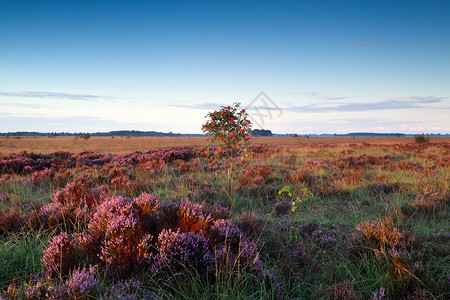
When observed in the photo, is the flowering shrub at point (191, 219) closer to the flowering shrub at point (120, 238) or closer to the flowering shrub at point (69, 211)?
the flowering shrub at point (120, 238)

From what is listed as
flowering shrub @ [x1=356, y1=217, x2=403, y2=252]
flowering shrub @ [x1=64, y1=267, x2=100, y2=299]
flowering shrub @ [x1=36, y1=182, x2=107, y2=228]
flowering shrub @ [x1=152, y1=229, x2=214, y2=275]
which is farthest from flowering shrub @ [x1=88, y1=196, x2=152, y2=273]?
flowering shrub @ [x1=356, y1=217, x2=403, y2=252]

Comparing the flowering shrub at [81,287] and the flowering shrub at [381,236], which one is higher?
the flowering shrub at [81,287]

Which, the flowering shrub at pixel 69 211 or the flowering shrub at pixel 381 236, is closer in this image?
the flowering shrub at pixel 381 236

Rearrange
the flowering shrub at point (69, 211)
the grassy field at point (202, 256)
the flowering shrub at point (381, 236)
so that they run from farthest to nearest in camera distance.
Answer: the flowering shrub at point (69, 211), the flowering shrub at point (381, 236), the grassy field at point (202, 256)

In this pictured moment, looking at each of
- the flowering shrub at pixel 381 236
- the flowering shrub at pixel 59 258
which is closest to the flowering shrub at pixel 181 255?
the flowering shrub at pixel 59 258

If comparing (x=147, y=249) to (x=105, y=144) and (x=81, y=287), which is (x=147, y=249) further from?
(x=105, y=144)

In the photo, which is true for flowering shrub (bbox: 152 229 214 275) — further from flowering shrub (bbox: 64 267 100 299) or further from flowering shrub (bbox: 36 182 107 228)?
flowering shrub (bbox: 36 182 107 228)

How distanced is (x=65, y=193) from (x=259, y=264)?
4.34 meters

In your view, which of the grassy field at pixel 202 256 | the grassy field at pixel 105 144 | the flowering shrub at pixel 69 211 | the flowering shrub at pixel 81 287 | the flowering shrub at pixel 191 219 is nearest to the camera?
the flowering shrub at pixel 81 287

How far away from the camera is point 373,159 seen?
48.7ft

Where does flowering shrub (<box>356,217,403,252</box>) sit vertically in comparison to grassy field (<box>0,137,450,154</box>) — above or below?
below

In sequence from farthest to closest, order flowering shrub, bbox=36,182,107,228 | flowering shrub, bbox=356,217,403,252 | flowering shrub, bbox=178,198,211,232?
flowering shrub, bbox=36,182,107,228, flowering shrub, bbox=356,217,403,252, flowering shrub, bbox=178,198,211,232

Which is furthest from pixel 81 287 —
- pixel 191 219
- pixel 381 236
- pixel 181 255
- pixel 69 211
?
pixel 381 236

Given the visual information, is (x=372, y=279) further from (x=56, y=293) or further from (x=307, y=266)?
(x=56, y=293)
